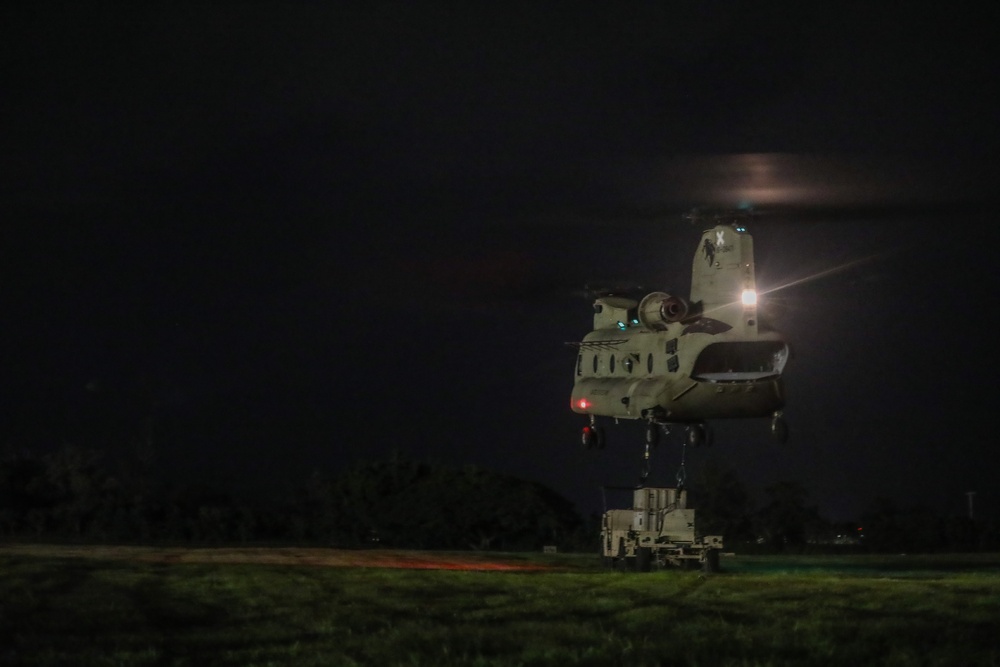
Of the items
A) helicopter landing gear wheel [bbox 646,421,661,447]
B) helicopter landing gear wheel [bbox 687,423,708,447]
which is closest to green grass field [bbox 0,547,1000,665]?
helicopter landing gear wheel [bbox 646,421,661,447]

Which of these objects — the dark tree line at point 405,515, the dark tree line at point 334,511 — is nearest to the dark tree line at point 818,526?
the dark tree line at point 405,515

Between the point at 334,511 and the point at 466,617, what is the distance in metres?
54.9

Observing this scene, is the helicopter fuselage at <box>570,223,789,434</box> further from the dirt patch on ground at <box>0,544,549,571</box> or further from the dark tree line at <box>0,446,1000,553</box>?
the dark tree line at <box>0,446,1000,553</box>

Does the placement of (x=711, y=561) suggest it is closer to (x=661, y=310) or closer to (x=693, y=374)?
(x=693, y=374)

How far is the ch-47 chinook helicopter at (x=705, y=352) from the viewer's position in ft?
95.2

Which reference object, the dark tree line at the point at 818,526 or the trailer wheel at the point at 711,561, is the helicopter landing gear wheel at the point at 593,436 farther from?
the dark tree line at the point at 818,526

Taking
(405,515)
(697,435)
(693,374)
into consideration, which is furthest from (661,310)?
(405,515)

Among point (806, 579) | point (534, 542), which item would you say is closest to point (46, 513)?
point (534, 542)

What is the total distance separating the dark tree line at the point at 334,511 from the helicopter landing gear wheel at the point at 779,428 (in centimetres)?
2976

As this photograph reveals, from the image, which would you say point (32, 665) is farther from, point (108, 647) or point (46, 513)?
point (46, 513)

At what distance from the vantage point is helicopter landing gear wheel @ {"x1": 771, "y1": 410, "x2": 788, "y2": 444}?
30.7m

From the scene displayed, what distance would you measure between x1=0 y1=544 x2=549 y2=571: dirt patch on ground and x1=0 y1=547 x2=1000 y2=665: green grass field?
8.75 feet

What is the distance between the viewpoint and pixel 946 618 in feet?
54.2

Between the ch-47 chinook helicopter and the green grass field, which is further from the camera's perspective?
the ch-47 chinook helicopter
